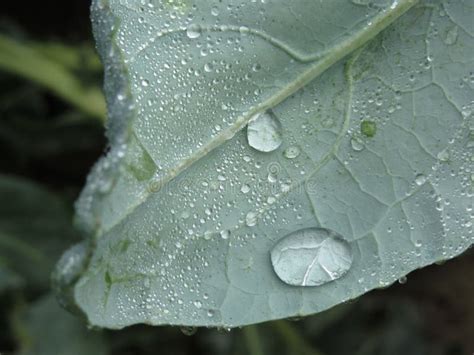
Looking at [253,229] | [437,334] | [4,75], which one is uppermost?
[4,75]

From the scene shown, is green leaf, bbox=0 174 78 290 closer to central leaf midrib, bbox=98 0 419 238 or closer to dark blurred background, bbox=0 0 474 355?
dark blurred background, bbox=0 0 474 355

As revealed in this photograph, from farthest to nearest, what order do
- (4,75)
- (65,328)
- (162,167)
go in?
1. (4,75)
2. (65,328)
3. (162,167)

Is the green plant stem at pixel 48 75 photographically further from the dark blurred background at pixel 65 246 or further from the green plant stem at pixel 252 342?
the green plant stem at pixel 252 342


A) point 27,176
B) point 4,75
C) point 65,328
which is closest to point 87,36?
point 4,75

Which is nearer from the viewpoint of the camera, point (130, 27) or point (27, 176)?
point (130, 27)

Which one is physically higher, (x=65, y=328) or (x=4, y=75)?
(x=4, y=75)

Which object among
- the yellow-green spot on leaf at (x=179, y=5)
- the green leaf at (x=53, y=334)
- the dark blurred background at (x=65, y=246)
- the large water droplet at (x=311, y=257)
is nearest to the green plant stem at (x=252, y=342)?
the dark blurred background at (x=65, y=246)

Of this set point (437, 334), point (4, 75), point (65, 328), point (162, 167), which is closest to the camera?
point (162, 167)

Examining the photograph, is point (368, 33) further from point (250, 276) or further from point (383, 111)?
point (250, 276)

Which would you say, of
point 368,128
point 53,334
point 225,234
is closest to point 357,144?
point 368,128
